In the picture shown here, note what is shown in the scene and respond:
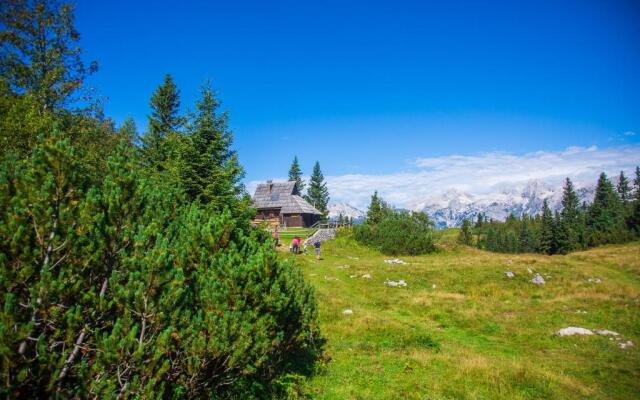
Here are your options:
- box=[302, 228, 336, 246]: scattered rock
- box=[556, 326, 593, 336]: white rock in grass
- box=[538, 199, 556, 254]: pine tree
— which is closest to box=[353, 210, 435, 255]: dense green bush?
box=[302, 228, 336, 246]: scattered rock

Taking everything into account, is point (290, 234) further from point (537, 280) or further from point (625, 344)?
point (625, 344)

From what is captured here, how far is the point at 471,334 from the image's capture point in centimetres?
1747

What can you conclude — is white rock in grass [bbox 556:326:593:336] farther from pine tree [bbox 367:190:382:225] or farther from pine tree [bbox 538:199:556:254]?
pine tree [bbox 538:199:556:254]

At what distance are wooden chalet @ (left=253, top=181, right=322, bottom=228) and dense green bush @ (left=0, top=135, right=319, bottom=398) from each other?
5280 centimetres

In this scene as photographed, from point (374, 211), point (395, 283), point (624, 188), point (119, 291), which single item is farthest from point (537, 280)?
point (624, 188)

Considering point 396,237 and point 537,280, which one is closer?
point 537,280

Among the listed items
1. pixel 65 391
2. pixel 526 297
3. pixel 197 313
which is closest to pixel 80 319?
pixel 65 391

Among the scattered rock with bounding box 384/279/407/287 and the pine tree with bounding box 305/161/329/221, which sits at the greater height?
the pine tree with bounding box 305/161/329/221

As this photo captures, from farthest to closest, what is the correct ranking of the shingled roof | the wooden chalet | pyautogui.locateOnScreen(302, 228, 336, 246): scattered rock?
the shingled roof
the wooden chalet
pyautogui.locateOnScreen(302, 228, 336, 246): scattered rock

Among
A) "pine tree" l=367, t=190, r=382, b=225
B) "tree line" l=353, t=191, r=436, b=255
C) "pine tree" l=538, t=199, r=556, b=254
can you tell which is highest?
"pine tree" l=367, t=190, r=382, b=225

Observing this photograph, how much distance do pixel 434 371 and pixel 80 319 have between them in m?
11.1

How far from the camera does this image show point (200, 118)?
61.4 feet

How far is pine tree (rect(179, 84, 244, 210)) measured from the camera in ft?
57.7

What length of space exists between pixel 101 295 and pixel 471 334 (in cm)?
1745
